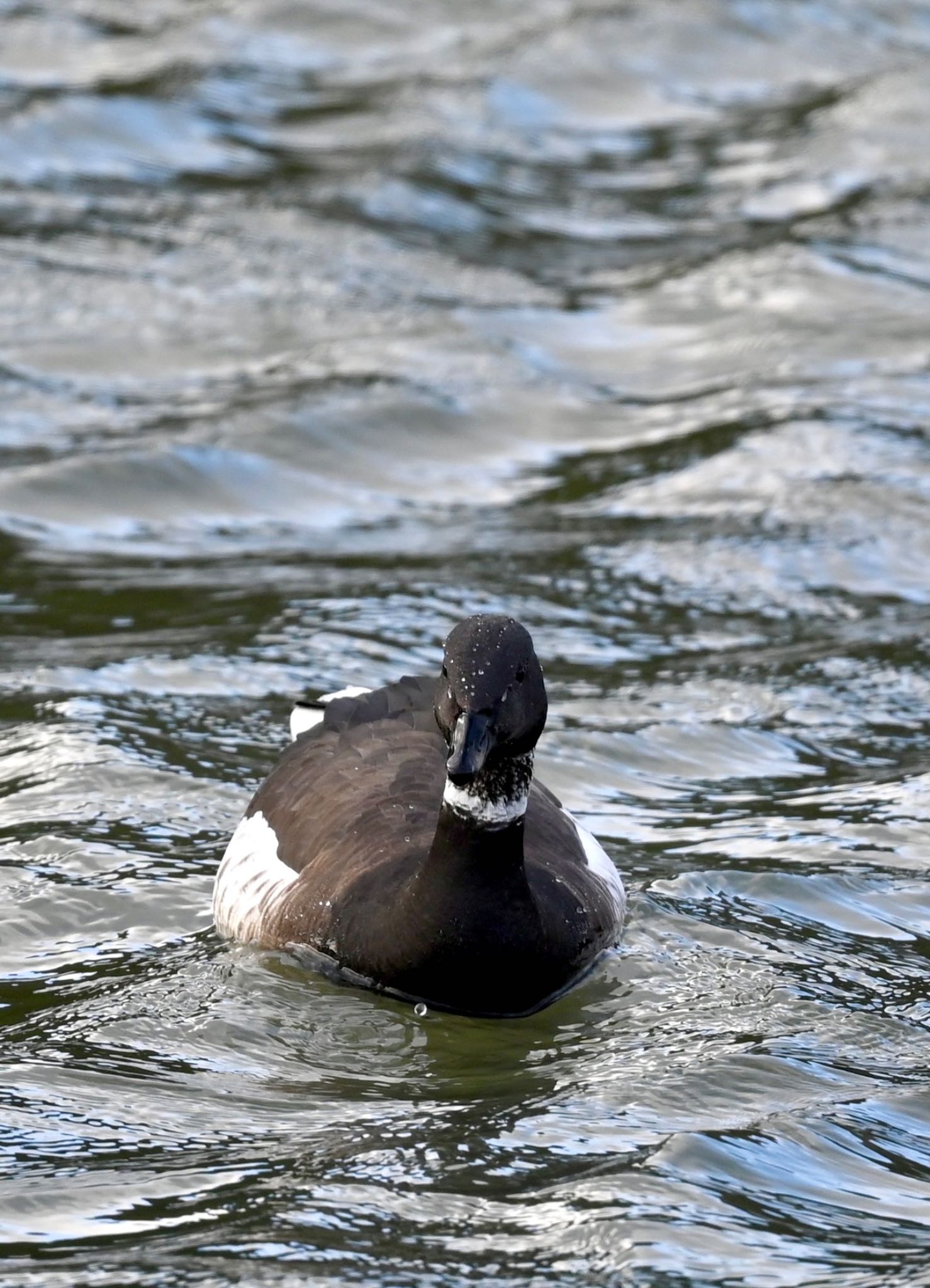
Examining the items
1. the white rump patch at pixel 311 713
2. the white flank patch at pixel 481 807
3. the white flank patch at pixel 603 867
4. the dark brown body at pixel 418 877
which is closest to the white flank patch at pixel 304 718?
the white rump patch at pixel 311 713

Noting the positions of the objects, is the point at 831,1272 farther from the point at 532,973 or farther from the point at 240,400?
the point at 240,400

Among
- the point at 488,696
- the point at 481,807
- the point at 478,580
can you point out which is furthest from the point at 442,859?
the point at 478,580

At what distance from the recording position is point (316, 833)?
7066 millimetres

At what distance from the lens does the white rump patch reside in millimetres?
7914

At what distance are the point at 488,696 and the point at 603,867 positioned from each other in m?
1.27

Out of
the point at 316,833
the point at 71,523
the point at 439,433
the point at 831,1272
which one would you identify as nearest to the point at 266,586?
the point at 71,523

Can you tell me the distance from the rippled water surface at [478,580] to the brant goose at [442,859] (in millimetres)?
158

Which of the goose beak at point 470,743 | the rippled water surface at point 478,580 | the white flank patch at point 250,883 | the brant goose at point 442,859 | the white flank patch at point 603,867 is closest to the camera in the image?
the rippled water surface at point 478,580

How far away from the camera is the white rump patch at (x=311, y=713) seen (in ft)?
26.0

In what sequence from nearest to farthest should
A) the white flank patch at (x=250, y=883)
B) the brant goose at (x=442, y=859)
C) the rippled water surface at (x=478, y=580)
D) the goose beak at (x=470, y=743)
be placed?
the rippled water surface at (x=478, y=580)
the goose beak at (x=470, y=743)
the brant goose at (x=442, y=859)
the white flank patch at (x=250, y=883)

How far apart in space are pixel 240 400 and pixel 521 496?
205cm

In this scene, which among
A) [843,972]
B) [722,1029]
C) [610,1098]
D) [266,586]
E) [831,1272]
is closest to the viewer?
[831,1272]

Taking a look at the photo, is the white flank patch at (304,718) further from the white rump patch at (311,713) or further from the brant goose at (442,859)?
the brant goose at (442,859)

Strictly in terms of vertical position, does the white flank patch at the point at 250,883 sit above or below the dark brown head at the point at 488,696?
below
